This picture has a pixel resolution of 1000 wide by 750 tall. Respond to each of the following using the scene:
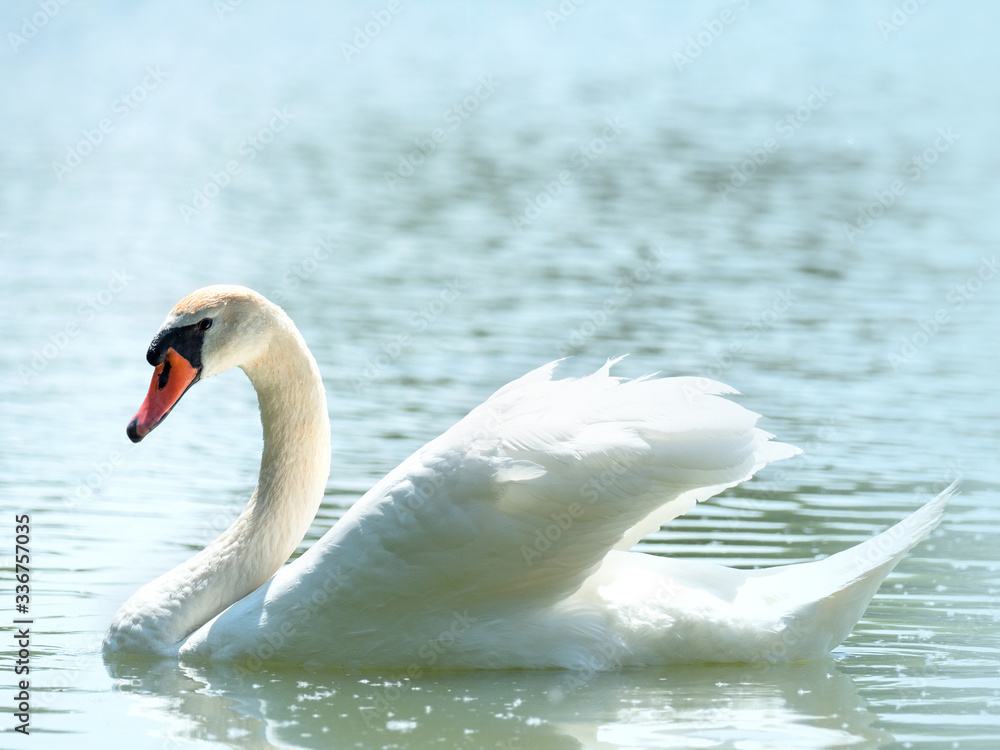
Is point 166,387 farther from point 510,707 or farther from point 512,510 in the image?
point 510,707

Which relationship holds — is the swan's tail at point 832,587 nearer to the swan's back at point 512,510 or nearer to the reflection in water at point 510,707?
the reflection in water at point 510,707

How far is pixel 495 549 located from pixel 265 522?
4.81ft

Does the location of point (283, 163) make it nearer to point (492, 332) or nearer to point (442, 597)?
point (492, 332)

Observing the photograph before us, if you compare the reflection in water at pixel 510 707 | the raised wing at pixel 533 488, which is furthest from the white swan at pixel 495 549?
the reflection in water at pixel 510 707

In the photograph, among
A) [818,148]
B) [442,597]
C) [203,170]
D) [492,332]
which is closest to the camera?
[442,597]

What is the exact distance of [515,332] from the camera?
45.6 feet

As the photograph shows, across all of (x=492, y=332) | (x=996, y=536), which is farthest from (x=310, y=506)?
(x=492, y=332)

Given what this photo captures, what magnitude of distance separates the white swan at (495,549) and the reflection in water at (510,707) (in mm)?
112

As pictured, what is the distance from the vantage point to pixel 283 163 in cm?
2495

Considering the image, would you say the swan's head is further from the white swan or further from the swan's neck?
the swan's neck

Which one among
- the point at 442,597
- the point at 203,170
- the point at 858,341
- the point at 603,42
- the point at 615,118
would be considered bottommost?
Answer: the point at 442,597

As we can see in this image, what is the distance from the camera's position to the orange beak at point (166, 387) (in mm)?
6527

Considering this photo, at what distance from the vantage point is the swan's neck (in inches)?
261

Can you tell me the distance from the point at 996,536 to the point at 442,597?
4.01 metres
